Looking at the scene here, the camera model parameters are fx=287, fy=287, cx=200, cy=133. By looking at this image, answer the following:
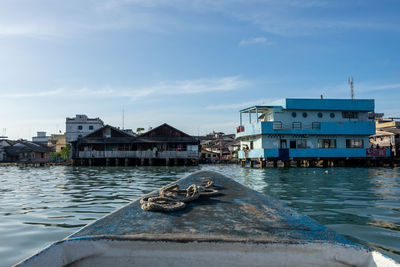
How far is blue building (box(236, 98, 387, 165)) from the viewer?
2644 centimetres

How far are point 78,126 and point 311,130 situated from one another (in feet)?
134

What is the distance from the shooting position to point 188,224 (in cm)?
250

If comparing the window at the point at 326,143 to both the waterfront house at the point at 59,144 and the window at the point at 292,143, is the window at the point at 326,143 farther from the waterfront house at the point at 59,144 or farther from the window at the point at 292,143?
the waterfront house at the point at 59,144

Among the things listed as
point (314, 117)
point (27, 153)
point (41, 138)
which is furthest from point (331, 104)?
point (41, 138)

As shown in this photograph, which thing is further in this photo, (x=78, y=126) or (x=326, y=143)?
(x=78, y=126)

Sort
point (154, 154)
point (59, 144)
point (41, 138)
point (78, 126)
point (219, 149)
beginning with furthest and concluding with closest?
point (41, 138) < point (59, 144) < point (219, 149) < point (78, 126) < point (154, 154)

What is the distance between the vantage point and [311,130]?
26.9 m

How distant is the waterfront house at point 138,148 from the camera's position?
33469mm

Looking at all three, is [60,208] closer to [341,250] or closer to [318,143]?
[341,250]

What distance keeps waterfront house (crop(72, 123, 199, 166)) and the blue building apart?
31.0 feet

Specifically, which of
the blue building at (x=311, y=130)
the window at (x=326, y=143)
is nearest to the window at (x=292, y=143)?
the blue building at (x=311, y=130)

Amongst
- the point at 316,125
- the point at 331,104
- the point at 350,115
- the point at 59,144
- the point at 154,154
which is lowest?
the point at 154,154

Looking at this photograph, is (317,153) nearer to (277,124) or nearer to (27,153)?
(277,124)

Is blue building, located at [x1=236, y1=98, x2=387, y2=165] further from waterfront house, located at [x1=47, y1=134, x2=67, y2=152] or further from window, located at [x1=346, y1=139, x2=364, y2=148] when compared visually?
waterfront house, located at [x1=47, y1=134, x2=67, y2=152]
